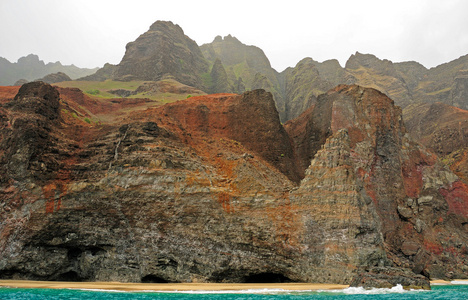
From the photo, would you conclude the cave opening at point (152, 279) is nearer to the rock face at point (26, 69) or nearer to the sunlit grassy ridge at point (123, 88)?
the sunlit grassy ridge at point (123, 88)

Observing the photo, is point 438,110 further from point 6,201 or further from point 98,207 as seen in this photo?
point 6,201

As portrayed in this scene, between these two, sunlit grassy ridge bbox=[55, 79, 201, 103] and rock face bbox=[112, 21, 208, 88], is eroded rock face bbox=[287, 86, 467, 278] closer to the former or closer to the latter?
sunlit grassy ridge bbox=[55, 79, 201, 103]

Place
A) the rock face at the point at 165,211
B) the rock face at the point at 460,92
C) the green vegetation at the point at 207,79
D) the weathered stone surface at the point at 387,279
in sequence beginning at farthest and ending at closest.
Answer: the green vegetation at the point at 207,79, the rock face at the point at 460,92, the rock face at the point at 165,211, the weathered stone surface at the point at 387,279

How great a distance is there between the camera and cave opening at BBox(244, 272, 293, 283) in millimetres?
24877

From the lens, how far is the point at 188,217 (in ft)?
80.6

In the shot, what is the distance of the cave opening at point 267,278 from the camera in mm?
24877

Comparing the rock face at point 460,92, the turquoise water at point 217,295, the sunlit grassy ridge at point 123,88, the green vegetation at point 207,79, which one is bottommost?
the turquoise water at point 217,295

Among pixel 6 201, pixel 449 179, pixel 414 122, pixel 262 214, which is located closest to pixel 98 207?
pixel 6 201

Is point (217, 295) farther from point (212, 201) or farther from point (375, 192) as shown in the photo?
point (375, 192)

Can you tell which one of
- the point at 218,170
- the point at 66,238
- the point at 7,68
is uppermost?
the point at 7,68

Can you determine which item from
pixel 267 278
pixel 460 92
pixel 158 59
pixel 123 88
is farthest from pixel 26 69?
pixel 460 92

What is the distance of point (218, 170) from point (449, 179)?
31.7m

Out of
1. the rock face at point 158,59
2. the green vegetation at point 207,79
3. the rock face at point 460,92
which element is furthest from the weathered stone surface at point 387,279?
the rock face at point 460,92

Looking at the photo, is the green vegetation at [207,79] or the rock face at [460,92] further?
the green vegetation at [207,79]
